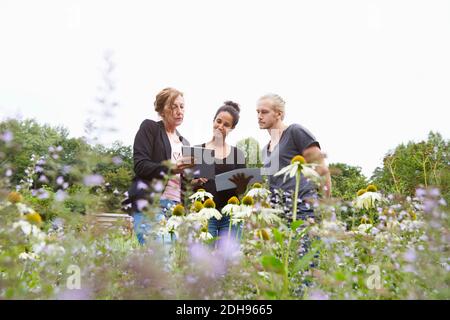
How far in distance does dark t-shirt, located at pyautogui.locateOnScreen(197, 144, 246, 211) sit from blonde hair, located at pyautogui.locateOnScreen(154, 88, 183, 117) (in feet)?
2.04

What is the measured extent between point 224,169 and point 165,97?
97 centimetres

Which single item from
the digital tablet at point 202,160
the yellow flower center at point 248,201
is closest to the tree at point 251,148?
the digital tablet at point 202,160

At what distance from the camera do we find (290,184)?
427 centimetres

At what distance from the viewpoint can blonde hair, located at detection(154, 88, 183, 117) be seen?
15.9 feet

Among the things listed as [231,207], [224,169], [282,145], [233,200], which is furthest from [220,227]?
[282,145]

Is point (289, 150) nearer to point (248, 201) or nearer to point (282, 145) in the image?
point (282, 145)

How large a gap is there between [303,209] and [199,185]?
134 cm

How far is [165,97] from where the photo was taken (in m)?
4.91

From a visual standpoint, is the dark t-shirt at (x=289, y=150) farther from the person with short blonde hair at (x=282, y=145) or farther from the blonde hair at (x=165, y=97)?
the blonde hair at (x=165, y=97)

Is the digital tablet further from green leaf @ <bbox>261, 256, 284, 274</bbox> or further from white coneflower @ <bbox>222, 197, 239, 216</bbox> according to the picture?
green leaf @ <bbox>261, 256, 284, 274</bbox>

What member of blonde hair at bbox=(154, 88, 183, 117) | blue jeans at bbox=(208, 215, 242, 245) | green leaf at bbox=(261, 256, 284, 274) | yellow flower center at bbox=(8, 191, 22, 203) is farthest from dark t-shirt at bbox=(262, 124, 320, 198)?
yellow flower center at bbox=(8, 191, 22, 203)

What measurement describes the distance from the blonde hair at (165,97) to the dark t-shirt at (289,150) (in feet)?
3.66

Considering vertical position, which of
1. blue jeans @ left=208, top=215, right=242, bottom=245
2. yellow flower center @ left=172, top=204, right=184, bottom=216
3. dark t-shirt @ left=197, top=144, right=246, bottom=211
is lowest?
blue jeans @ left=208, top=215, right=242, bottom=245
